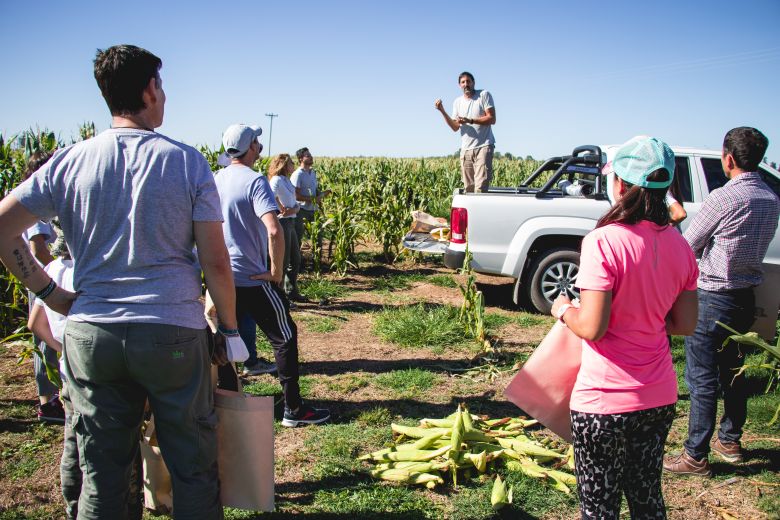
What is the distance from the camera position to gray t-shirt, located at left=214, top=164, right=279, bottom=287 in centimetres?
415

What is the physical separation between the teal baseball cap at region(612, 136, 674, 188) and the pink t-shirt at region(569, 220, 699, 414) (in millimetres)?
156

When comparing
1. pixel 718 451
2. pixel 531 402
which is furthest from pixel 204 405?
pixel 718 451

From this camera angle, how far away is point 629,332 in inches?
87.7

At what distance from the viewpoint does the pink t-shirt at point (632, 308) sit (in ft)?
7.12

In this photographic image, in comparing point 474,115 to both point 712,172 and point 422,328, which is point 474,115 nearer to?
point 712,172

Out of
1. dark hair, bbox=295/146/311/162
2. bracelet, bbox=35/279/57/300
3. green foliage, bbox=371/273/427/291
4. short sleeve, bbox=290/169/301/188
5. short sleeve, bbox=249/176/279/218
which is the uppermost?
dark hair, bbox=295/146/311/162

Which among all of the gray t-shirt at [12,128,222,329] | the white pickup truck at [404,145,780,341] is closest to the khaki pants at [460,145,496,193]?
the white pickup truck at [404,145,780,341]

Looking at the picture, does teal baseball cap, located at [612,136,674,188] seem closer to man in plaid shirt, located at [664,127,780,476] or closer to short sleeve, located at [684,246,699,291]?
short sleeve, located at [684,246,699,291]

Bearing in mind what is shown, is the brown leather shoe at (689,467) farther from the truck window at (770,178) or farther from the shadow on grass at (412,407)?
the truck window at (770,178)

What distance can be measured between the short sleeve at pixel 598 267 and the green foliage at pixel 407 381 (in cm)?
304

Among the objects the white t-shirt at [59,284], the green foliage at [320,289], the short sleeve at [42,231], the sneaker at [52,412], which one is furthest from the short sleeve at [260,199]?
the green foliage at [320,289]

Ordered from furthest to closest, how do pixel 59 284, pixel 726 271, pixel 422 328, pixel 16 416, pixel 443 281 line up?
pixel 443 281
pixel 422 328
pixel 16 416
pixel 726 271
pixel 59 284

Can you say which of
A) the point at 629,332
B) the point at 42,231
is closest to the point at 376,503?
the point at 629,332

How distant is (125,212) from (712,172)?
22.2 feet
